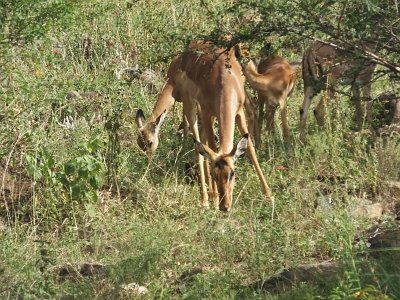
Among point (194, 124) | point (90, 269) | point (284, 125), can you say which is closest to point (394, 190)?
point (284, 125)

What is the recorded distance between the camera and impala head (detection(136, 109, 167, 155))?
10.9 meters

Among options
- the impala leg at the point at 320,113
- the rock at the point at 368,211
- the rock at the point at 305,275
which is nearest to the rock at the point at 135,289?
the rock at the point at 305,275

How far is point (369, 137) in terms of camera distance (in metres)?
10.7

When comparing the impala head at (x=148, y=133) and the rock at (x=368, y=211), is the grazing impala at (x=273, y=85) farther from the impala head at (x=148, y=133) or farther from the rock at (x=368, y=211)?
the rock at (x=368, y=211)

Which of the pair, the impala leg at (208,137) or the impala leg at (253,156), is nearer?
the impala leg at (253,156)

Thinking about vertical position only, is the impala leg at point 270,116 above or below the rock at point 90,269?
above

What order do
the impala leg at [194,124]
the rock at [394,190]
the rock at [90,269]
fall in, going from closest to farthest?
the rock at [90,269] < the rock at [394,190] < the impala leg at [194,124]

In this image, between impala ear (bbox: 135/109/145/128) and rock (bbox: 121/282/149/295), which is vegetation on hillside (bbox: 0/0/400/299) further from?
impala ear (bbox: 135/109/145/128)

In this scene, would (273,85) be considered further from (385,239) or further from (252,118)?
(385,239)

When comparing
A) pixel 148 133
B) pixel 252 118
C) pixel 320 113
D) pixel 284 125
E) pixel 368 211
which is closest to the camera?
pixel 368 211

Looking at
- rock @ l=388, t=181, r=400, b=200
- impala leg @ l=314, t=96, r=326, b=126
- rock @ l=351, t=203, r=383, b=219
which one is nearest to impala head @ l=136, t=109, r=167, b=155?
impala leg @ l=314, t=96, r=326, b=126

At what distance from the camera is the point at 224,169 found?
9.38 m

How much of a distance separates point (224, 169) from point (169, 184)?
858 millimetres

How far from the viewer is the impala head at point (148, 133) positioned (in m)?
10.9
